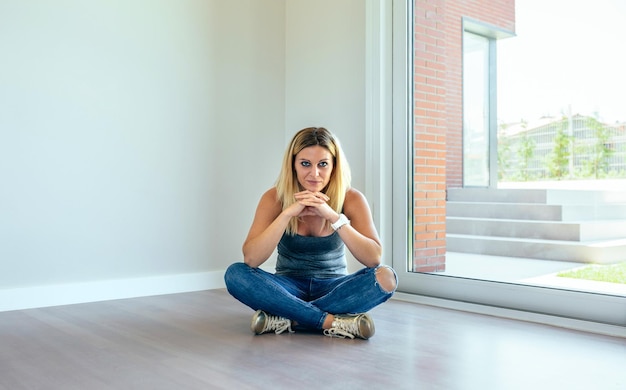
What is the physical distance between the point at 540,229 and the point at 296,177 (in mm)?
1211

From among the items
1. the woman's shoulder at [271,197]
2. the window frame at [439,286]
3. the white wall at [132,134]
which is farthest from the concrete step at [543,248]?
the white wall at [132,134]

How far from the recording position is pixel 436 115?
3.21 metres

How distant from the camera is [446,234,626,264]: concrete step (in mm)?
2496

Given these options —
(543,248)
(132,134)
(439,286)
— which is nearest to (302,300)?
(439,286)

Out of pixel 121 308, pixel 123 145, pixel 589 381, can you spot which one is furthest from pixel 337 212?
pixel 123 145

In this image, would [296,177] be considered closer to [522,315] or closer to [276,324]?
[276,324]

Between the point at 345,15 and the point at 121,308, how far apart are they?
221cm

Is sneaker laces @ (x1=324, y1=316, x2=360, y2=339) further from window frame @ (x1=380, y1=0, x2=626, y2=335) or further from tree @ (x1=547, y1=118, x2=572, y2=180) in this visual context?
tree @ (x1=547, y1=118, x2=572, y2=180)

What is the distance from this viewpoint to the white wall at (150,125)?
9.53 feet

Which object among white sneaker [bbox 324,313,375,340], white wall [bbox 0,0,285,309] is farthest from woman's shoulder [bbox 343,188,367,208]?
white wall [bbox 0,0,285,309]

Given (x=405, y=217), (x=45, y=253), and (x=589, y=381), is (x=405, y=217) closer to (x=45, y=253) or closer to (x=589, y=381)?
(x=589, y=381)

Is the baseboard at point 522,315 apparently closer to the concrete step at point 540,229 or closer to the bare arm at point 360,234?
the concrete step at point 540,229

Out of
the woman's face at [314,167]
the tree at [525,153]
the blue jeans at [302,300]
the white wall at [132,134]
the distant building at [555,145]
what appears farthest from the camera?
the white wall at [132,134]

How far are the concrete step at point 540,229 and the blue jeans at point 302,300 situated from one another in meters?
0.94
